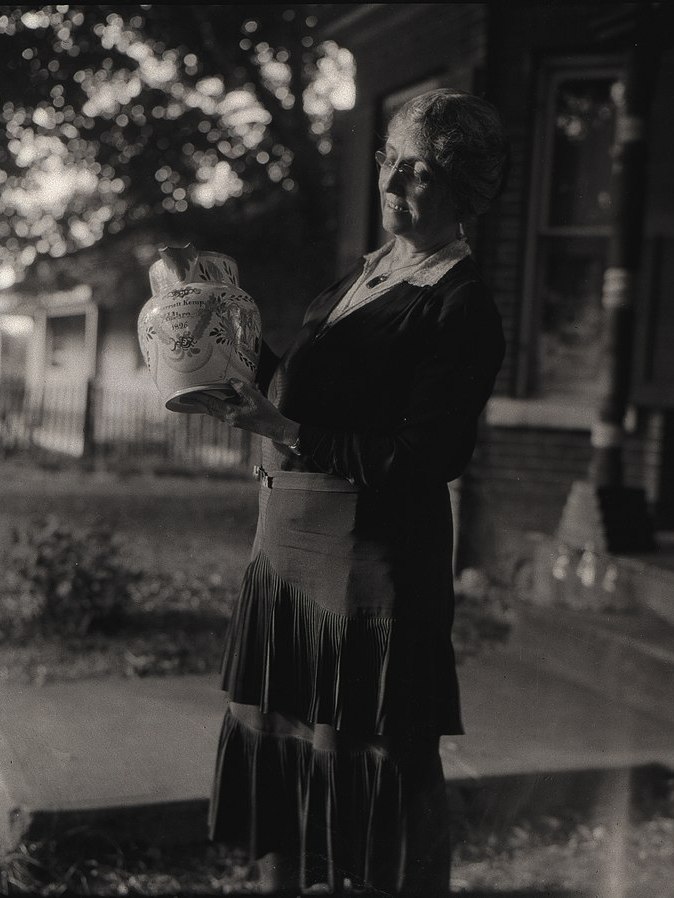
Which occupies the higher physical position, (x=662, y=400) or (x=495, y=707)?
(x=662, y=400)

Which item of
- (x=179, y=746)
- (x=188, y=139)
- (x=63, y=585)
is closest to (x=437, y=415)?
(x=179, y=746)

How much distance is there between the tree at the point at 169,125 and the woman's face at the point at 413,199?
6.50 m

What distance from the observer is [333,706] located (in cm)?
190

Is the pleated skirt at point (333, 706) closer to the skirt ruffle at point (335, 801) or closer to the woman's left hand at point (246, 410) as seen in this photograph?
the skirt ruffle at point (335, 801)

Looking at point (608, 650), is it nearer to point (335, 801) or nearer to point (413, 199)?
point (335, 801)

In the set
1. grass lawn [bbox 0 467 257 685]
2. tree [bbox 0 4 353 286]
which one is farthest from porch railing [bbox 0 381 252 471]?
tree [bbox 0 4 353 286]

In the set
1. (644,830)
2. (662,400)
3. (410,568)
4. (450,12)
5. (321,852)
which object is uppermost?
(450,12)

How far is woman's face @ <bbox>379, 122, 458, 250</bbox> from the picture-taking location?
71.1 inches

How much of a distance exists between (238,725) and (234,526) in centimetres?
558

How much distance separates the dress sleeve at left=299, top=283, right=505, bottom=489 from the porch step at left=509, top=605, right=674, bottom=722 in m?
2.60

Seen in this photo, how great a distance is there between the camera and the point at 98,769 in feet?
9.59

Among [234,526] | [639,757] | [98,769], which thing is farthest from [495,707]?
[234,526]

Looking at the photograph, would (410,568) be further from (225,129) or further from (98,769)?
(225,129)

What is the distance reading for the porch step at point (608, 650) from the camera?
3.96 metres
